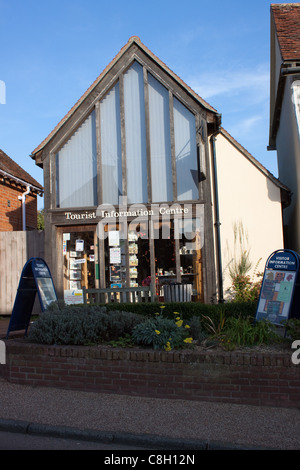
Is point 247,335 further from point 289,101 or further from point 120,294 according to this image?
point 289,101

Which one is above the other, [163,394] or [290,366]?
[290,366]

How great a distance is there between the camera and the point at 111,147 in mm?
12602

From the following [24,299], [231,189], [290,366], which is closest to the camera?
[290,366]

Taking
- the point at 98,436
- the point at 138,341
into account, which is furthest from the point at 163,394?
the point at 98,436

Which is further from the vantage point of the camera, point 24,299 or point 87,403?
point 24,299

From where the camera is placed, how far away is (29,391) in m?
5.92

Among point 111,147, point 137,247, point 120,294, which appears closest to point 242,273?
point 137,247

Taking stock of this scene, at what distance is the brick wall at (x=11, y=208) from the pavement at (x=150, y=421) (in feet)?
35.3

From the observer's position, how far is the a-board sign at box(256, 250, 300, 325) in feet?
22.5

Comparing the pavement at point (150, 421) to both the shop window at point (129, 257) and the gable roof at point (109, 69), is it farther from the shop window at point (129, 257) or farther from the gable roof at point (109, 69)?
the gable roof at point (109, 69)

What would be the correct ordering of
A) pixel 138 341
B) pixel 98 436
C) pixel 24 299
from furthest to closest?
pixel 24 299, pixel 138 341, pixel 98 436

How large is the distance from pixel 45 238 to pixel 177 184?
400 cm
